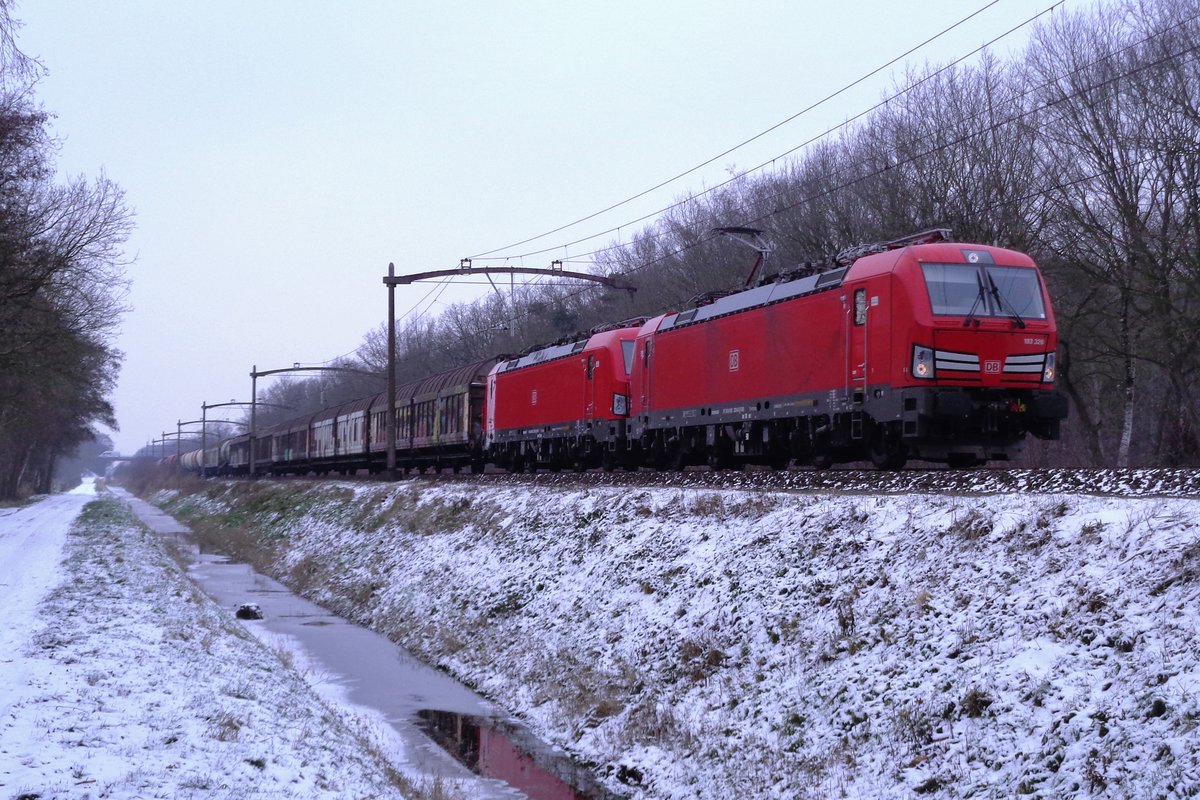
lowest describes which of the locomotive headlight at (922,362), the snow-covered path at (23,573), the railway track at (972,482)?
the snow-covered path at (23,573)

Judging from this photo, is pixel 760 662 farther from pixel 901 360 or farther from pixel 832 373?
pixel 832 373

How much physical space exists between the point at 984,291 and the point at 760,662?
7.94 meters

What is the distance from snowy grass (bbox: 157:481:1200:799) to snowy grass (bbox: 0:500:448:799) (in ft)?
9.39

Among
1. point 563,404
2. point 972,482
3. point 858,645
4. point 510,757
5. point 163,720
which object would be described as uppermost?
point 563,404

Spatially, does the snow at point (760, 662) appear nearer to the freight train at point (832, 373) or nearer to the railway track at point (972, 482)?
the railway track at point (972, 482)

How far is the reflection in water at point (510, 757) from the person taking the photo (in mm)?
12109

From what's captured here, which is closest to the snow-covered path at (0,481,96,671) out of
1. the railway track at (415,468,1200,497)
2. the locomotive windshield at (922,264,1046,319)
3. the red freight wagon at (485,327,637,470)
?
the railway track at (415,468,1200,497)

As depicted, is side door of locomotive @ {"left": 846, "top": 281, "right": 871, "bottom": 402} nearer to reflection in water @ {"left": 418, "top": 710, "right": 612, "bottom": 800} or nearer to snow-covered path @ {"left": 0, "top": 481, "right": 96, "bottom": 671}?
reflection in water @ {"left": 418, "top": 710, "right": 612, "bottom": 800}

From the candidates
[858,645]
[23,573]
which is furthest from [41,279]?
[858,645]

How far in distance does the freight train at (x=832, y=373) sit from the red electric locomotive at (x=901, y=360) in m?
0.02

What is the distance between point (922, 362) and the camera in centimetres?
1655

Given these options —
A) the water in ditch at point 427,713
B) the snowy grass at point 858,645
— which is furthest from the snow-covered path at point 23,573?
the snowy grass at point 858,645

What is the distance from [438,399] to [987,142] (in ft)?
69.9

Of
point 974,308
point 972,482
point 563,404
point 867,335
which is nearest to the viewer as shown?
point 972,482
